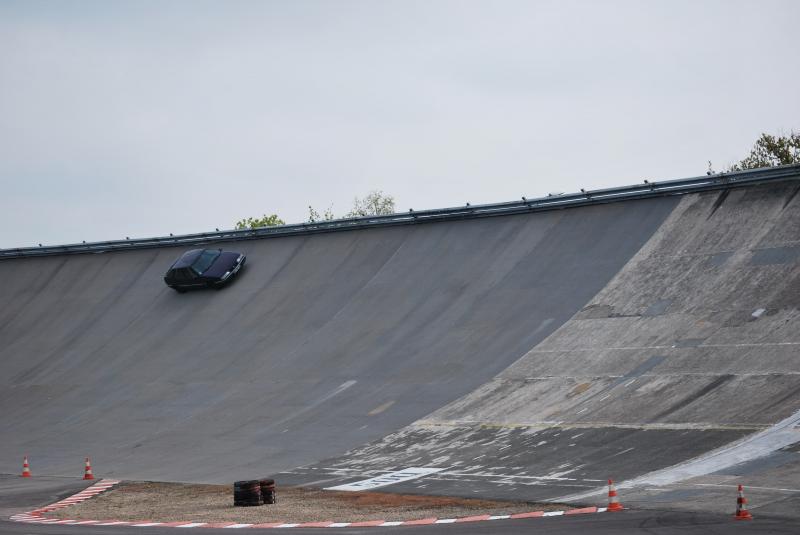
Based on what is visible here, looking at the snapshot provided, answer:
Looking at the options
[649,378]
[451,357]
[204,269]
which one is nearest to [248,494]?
[649,378]

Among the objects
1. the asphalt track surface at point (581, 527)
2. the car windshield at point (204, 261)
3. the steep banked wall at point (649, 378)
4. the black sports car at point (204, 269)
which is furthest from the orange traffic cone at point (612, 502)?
the car windshield at point (204, 261)

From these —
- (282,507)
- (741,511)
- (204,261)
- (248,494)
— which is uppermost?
(204,261)

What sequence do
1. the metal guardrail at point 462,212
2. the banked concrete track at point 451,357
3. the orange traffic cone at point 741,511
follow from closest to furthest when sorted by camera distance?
the orange traffic cone at point 741,511, the banked concrete track at point 451,357, the metal guardrail at point 462,212

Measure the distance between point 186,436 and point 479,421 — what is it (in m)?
9.23

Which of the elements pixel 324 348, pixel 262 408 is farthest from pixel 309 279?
pixel 262 408

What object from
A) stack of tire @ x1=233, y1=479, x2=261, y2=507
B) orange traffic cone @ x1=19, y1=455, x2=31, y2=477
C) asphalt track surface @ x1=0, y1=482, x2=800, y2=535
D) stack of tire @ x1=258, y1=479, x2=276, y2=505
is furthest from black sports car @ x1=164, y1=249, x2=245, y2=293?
asphalt track surface @ x1=0, y1=482, x2=800, y2=535

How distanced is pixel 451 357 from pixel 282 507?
10.8m

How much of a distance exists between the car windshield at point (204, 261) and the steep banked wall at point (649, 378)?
56.6 ft

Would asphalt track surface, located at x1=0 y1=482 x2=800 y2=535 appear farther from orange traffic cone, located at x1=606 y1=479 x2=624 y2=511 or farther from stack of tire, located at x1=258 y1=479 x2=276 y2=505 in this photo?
stack of tire, located at x1=258 y1=479 x2=276 y2=505

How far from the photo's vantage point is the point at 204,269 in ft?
136

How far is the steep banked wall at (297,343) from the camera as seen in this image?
92.8 feet

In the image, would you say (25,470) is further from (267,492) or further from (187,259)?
(187,259)

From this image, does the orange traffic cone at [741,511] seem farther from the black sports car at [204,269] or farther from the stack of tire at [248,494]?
the black sports car at [204,269]

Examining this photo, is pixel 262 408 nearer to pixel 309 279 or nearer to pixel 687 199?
pixel 309 279
